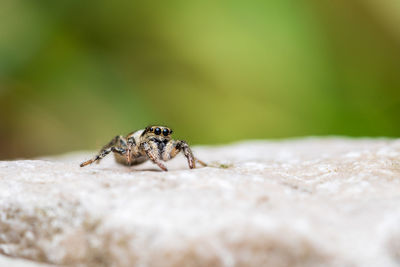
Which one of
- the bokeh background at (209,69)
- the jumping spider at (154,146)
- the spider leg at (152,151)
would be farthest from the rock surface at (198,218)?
the bokeh background at (209,69)

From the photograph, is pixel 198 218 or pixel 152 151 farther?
pixel 152 151

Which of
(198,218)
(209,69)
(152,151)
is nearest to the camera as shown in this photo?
(198,218)

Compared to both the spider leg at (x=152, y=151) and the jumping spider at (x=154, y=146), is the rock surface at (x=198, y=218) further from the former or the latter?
the jumping spider at (x=154, y=146)

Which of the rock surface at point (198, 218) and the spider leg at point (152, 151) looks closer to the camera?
the rock surface at point (198, 218)

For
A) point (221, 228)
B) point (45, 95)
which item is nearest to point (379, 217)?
point (221, 228)

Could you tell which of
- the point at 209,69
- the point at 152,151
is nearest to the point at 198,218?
the point at 152,151

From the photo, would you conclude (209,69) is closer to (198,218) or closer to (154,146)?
(154,146)

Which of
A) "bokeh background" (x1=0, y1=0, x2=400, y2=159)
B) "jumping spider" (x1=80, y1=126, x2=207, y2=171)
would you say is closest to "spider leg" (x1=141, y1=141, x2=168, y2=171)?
"jumping spider" (x1=80, y1=126, x2=207, y2=171)
